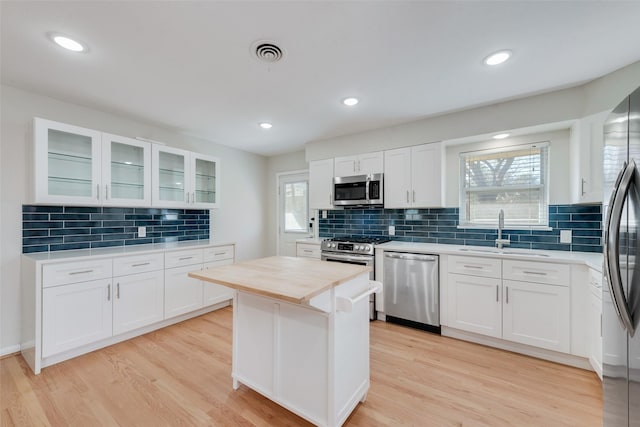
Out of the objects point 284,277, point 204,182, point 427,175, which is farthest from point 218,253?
point 427,175

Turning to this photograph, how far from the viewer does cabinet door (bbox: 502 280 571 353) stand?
2.25 meters

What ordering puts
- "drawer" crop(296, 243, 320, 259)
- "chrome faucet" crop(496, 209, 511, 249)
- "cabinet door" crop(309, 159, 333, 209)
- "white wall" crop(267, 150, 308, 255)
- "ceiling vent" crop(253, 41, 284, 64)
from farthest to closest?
"white wall" crop(267, 150, 308, 255) → "cabinet door" crop(309, 159, 333, 209) → "drawer" crop(296, 243, 320, 259) → "chrome faucet" crop(496, 209, 511, 249) → "ceiling vent" crop(253, 41, 284, 64)

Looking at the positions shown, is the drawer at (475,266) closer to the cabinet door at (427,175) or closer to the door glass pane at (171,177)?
the cabinet door at (427,175)

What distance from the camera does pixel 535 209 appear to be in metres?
2.88

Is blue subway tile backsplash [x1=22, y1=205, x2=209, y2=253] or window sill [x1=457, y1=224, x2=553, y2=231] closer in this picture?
blue subway tile backsplash [x1=22, y1=205, x2=209, y2=253]

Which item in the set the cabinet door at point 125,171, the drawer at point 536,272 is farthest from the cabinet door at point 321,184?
the drawer at point 536,272

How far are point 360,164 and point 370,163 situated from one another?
0.49 feet

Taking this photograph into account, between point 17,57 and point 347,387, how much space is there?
3.31 metres

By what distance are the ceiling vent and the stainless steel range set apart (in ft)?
7.42

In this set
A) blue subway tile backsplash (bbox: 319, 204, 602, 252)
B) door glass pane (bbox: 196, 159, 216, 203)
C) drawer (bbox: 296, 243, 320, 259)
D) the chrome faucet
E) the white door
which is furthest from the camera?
the white door

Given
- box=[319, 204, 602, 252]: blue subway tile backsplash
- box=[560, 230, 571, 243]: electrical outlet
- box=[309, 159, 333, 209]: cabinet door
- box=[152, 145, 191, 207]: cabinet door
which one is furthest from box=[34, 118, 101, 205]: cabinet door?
box=[560, 230, 571, 243]: electrical outlet

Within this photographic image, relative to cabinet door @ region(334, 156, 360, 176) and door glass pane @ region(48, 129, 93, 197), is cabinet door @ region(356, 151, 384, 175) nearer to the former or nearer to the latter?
cabinet door @ region(334, 156, 360, 176)

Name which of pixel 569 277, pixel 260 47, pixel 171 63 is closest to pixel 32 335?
pixel 171 63

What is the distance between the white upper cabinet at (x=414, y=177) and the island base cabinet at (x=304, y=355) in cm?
182
